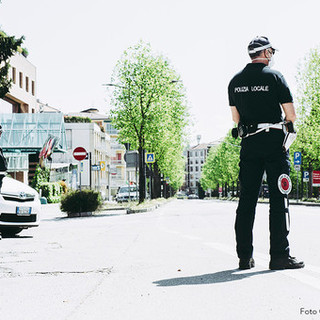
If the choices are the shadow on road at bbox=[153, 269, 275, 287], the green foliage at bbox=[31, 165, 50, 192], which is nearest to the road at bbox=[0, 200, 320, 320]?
the shadow on road at bbox=[153, 269, 275, 287]

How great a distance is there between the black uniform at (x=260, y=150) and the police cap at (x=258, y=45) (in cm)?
14

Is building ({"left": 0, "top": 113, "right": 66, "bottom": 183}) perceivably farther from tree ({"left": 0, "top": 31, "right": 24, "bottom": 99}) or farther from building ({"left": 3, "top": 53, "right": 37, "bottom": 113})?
tree ({"left": 0, "top": 31, "right": 24, "bottom": 99})

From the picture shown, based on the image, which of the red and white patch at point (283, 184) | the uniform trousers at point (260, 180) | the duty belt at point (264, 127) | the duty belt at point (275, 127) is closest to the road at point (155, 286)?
the uniform trousers at point (260, 180)

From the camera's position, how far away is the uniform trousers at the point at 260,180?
5.66 metres

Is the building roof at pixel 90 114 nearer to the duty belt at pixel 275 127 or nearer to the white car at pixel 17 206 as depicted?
the white car at pixel 17 206

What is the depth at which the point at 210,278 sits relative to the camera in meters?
5.21

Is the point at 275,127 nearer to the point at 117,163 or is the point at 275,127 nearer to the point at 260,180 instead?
the point at 260,180

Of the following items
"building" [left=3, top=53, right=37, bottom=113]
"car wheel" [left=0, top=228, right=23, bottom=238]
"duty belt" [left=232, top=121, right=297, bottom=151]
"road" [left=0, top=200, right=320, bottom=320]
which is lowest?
"road" [left=0, top=200, right=320, bottom=320]

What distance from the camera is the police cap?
5.83 m

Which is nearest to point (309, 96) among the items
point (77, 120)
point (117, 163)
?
point (77, 120)

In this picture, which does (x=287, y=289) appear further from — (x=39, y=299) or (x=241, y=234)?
(x=39, y=299)

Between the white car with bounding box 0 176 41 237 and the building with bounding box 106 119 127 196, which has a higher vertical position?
the building with bounding box 106 119 127 196

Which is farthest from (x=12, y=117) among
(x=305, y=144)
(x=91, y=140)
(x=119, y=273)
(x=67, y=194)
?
(x=119, y=273)

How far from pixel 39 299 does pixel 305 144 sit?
1840 inches
